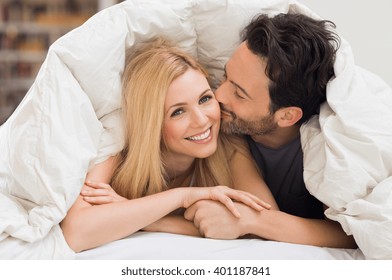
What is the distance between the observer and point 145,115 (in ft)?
4.61

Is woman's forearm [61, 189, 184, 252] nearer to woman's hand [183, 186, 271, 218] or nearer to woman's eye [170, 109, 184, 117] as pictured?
woman's hand [183, 186, 271, 218]

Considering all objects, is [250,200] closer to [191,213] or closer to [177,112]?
[191,213]

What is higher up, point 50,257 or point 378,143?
point 378,143

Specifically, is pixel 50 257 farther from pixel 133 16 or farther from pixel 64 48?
pixel 133 16

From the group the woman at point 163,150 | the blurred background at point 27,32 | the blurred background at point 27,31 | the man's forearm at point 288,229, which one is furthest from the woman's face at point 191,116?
the blurred background at point 27,31

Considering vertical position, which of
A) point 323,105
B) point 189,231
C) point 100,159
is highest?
point 323,105

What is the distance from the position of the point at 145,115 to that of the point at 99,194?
0.80 feet

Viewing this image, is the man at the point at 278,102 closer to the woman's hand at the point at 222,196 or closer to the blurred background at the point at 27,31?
the woman's hand at the point at 222,196

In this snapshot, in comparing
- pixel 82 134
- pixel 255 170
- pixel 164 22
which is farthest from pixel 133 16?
pixel 255 170

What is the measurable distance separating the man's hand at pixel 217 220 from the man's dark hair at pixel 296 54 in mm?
341

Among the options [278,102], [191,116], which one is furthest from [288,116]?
[191,116]

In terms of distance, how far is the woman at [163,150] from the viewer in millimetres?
1298

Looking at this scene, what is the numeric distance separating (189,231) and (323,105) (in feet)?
1.55
